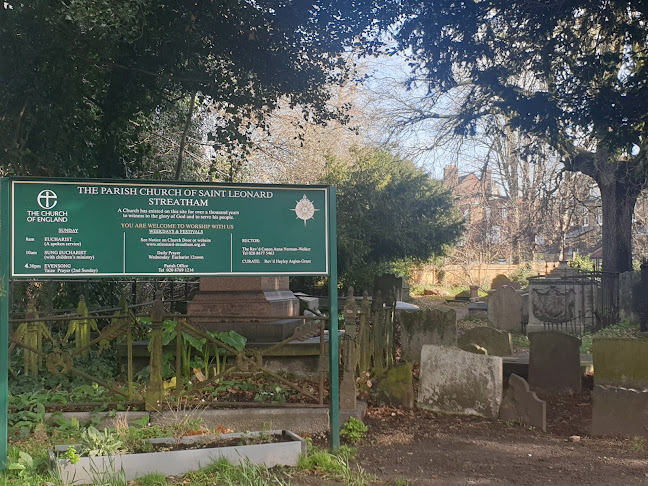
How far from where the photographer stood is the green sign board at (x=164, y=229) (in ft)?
16.0

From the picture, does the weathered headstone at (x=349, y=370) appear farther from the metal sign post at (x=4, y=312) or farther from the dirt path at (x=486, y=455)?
the metal sign post at (x=4, y=312)

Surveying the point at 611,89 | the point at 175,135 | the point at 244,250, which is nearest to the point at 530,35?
the point at 611,89

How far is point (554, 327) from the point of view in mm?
15242

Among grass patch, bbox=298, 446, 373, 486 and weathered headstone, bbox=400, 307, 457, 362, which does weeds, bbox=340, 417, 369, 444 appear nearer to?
grass patch, bbox=298, 446, 373, 486

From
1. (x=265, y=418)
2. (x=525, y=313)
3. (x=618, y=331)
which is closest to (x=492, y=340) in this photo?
(x=265, y=418)

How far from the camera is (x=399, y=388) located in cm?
Result: 675

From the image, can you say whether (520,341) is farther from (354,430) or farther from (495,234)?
(495,234)

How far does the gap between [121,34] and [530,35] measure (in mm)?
5903

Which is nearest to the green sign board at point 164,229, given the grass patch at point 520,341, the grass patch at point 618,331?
the grass patch at point 520,341

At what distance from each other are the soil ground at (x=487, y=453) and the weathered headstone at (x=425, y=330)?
111 inches

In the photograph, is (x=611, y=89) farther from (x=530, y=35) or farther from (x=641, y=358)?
(x=641, y=358)

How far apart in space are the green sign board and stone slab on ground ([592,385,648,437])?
2.95 m

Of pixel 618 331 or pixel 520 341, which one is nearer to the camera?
pixel 520 341

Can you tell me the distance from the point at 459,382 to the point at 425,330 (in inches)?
123
